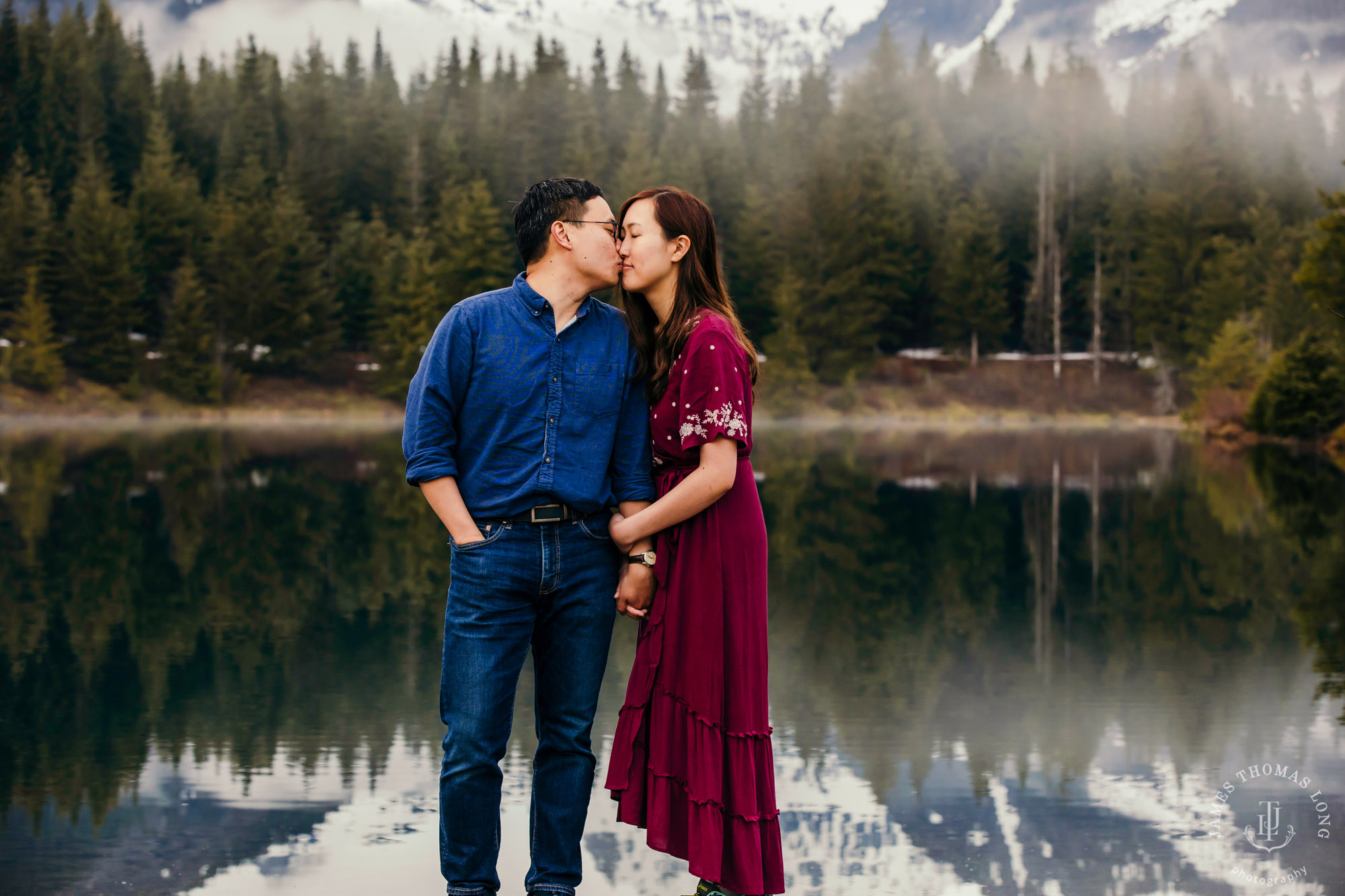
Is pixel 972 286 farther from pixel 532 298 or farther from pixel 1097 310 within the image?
pixel 532 298

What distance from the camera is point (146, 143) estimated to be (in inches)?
2355

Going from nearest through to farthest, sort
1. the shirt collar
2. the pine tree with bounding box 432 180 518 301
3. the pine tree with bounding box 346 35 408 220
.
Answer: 1. the shirt collar
2. the pine tree with bounding box 432 180 518 301
3. the pine tree with bounding box 346 35 408 220

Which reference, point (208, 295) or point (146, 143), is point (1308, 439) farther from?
point (146, 143)

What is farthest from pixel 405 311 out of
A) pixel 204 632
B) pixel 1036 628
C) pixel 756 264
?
pixel 1036 628

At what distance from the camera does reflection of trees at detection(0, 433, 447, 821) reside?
16.4 ft

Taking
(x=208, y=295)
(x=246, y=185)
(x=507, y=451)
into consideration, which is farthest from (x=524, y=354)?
(x=246, y=185)

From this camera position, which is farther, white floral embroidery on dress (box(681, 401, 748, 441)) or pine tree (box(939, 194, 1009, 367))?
pine tree (box(939, 194, 1009, 367))

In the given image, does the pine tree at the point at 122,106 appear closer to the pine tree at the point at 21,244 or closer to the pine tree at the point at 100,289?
the pine tree at the point at 21,244

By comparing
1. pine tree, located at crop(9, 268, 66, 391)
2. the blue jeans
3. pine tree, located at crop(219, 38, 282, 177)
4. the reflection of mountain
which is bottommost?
the reflection of mountain

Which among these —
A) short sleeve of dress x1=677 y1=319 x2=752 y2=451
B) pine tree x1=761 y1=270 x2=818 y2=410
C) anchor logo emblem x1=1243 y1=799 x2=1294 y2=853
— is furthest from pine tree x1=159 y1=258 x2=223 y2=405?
anchor logo emblem x1=1243 y1=799 x2=1294 y2=853

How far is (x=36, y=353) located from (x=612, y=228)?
145 feet

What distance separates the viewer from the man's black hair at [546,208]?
11.0 ft

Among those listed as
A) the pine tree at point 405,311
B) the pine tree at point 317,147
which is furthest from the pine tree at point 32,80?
the pine tree at point 405,311

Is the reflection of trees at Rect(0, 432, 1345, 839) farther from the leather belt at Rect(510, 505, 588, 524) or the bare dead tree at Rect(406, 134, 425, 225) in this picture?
the bare dead tree at Rect(406, 134, 425, 225)
